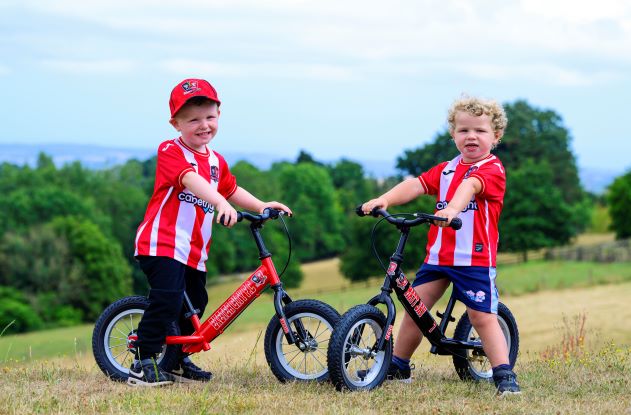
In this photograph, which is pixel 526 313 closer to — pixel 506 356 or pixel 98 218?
pixel 506 356

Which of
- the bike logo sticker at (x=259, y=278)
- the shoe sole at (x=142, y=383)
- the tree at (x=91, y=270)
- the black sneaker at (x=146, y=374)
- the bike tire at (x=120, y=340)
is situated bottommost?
the tree at (x=91, y=270)

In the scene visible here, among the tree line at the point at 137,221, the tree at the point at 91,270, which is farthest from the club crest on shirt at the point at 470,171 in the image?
the tree at the point at 91,270

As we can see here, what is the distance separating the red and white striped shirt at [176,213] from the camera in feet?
20.1

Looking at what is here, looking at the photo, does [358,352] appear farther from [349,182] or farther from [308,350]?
[349,182]

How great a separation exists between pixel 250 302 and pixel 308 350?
0.54m

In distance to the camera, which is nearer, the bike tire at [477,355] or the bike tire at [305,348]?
the bike tire at [305,348]

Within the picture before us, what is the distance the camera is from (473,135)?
20.8 ft

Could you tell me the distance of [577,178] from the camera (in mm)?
66562

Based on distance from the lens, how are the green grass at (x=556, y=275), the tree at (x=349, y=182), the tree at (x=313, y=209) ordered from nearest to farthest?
the green grass at (x=556, y=275)
the tree at (x=313, y=209)
the tree at (x=349, y=182)

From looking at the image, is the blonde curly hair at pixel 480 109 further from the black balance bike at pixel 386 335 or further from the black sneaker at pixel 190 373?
the black sneaker at pixel 190 373

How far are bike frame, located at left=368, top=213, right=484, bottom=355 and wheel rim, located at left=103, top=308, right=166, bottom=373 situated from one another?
6.11 feet

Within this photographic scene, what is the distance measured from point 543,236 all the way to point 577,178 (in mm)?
11457

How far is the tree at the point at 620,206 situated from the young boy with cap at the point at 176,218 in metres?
Result: 61.4

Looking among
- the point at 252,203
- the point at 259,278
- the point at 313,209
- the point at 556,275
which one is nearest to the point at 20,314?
the point at 556,275
